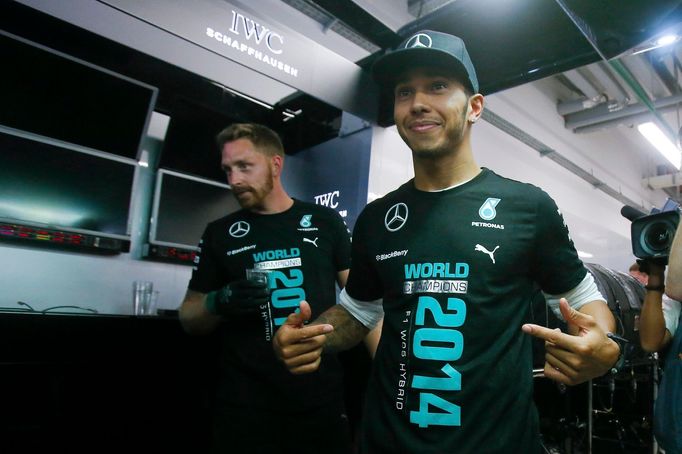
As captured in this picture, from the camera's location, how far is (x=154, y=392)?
8.07ft

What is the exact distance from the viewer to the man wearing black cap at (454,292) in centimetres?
104

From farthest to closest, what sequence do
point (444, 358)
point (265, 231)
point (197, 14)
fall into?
point (197, 14) → point (265, 231) → point (444, 358)

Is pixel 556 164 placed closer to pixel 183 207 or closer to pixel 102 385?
pixel 183 207

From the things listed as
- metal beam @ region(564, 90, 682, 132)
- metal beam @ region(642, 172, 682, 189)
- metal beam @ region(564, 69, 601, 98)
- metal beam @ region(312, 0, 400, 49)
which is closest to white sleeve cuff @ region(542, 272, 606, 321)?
metal beam @ region(312, 0, 400, 49)

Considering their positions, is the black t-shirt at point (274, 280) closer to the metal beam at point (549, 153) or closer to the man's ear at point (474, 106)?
the man's ear at point (474, 106)

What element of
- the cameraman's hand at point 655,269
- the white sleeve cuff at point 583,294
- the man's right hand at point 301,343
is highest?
the cameraman's hand at point 655,269

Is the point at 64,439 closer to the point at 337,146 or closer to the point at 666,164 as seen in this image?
the point at 337,146

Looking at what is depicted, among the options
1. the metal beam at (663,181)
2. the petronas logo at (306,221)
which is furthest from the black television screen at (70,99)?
the metal beam at (663,181)

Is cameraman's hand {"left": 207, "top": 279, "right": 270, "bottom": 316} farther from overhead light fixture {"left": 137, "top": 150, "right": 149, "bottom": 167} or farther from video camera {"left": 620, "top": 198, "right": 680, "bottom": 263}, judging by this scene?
overhead light fixture {"left": 137, "top": 150, "right": 149, "bottom": 167}

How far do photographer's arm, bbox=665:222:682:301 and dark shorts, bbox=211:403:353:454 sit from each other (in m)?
1.45

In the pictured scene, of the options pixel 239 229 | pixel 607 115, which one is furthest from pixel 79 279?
pixel 607 115

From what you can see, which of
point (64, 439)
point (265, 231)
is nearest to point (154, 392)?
point (64, 439)

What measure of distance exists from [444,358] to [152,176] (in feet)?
8.85

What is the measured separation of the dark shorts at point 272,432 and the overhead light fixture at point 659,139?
245 inches
